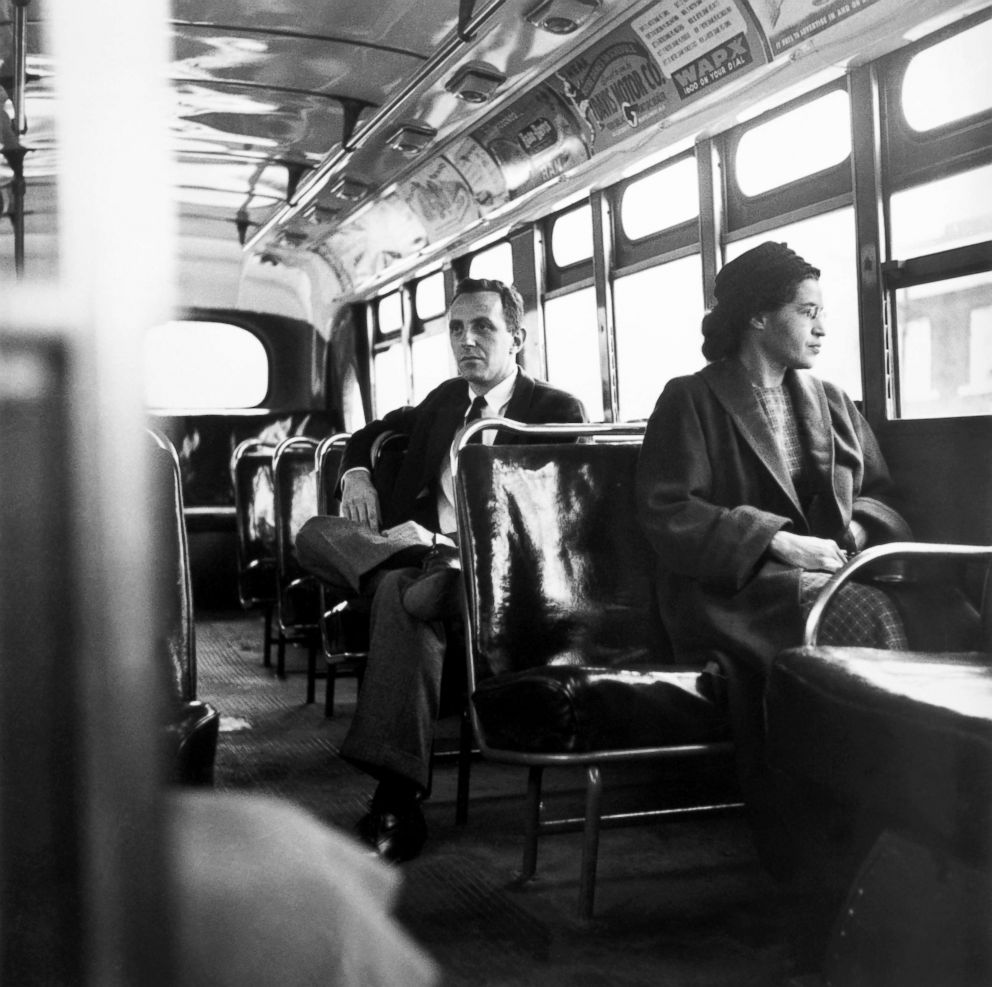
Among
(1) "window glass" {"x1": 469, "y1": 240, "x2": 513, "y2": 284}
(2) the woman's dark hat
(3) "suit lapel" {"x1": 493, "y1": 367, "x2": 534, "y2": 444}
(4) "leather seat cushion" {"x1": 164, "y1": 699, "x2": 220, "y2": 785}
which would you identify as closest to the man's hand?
(3) "suit lapel" {"x1": 493, "y1": 367, "x2": 534, "y2": 444}

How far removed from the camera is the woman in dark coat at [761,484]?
7.98 feet

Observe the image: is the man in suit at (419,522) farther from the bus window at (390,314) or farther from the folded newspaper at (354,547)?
the bus window at (390,314)

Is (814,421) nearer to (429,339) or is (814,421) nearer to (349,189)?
(349,189)

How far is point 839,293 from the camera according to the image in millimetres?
3633

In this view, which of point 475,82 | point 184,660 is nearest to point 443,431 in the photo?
point 184,660

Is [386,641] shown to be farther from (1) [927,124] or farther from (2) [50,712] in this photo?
(2) [50,712]

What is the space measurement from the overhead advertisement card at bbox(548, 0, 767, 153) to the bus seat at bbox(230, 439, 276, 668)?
220cm

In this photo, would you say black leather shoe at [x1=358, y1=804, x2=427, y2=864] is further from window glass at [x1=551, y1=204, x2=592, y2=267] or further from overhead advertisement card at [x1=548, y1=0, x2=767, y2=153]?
window glass at [x1=551, y1=204, x2=592, y2=267]

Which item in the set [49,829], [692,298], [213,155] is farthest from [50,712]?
[213,155]

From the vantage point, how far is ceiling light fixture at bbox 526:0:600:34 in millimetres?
4199

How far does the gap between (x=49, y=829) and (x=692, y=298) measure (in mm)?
4382

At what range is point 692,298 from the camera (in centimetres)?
461

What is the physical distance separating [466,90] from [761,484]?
10.4ft

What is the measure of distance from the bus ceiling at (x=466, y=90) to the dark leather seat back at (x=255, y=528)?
1471 mm
